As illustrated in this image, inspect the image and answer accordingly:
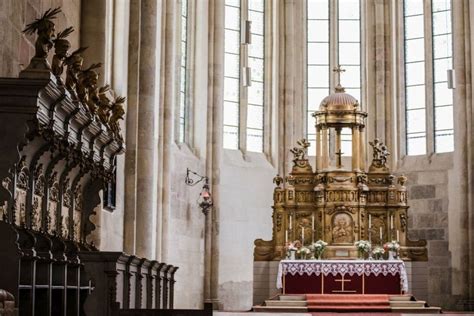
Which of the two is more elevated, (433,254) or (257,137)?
(257,137)

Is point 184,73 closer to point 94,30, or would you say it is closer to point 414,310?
point 414,310

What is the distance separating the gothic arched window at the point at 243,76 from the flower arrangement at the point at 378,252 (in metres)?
5.38

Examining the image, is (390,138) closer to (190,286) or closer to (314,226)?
(314,226)

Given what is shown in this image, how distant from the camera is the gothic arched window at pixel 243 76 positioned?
26438 millimetres

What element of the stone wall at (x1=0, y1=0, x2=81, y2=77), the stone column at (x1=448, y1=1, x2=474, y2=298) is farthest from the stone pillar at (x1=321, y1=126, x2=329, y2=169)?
the stone wall at (x1=0, y1=0, x2=81, y2=77)

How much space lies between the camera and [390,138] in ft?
87.7

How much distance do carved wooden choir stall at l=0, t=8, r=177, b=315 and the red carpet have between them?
7.39 meters

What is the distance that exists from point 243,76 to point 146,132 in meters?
7.77

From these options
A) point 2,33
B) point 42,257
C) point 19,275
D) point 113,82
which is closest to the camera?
point 19,275

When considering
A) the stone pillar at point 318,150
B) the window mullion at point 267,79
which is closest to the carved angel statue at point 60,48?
the stone pillar at point 318,150

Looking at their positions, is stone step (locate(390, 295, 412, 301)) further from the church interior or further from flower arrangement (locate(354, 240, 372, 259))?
flower arrangement (locate(354, 240, 372, 259))

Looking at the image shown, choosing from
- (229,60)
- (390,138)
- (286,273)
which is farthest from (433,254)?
(229,60)

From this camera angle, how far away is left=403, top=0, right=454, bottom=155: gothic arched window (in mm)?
26297

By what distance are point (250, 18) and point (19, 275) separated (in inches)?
744
